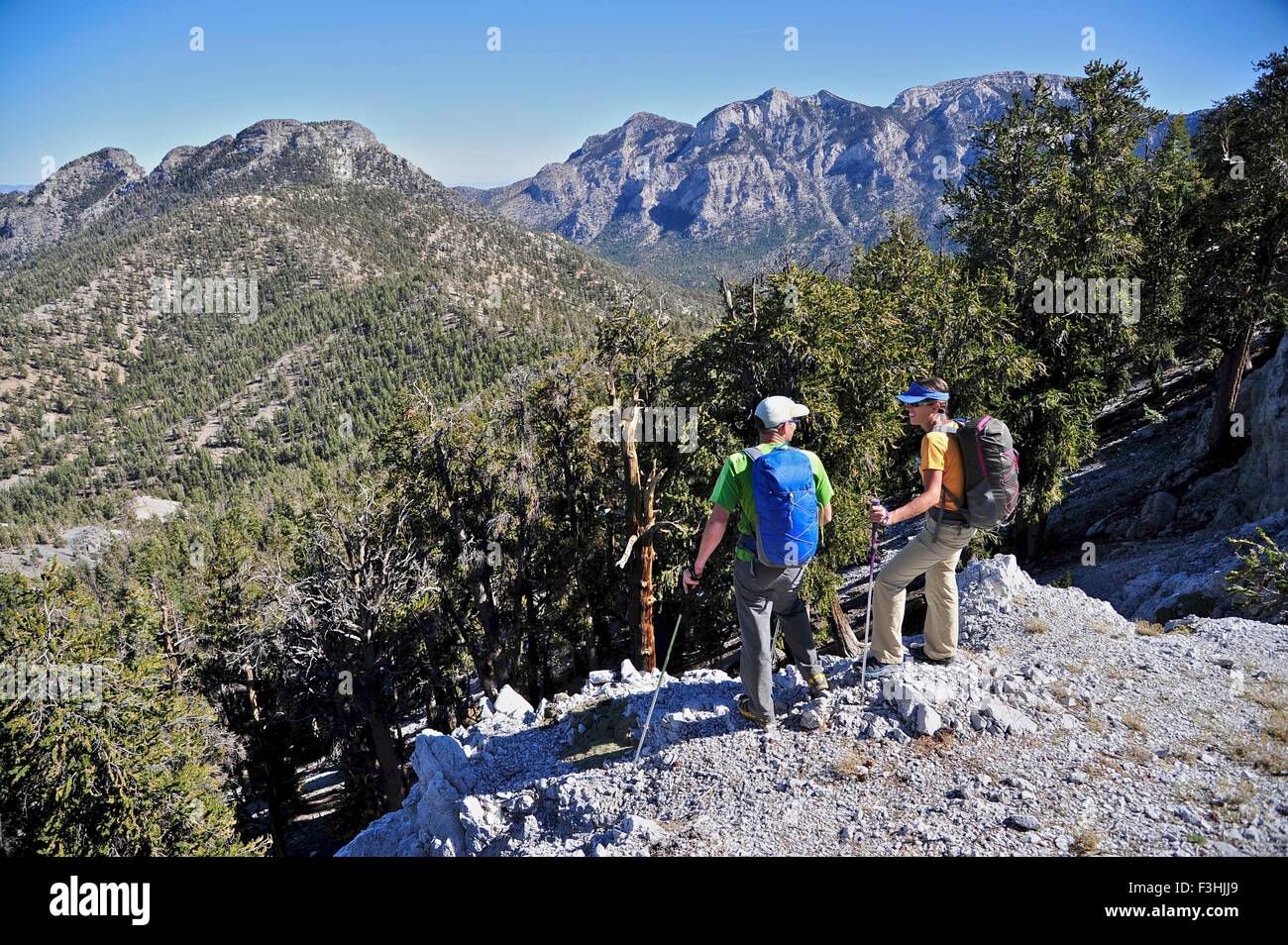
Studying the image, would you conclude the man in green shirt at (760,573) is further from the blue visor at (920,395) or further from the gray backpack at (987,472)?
the gray backpack at (987,472)

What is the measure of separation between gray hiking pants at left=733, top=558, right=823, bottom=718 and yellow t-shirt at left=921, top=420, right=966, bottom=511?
5.26 feet

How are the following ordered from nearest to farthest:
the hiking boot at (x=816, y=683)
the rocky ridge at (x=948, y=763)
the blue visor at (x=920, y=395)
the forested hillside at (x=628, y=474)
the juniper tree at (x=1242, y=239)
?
the rocky ridge at (x=948, y=763)
the blue visor at (x=920, y=395)
the hiking boot at (x=816, y=683)
the forested hillside at (x=628, y=474)
the juniper tree at (x=1242, y=239)

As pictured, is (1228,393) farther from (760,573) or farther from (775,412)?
(760,573)

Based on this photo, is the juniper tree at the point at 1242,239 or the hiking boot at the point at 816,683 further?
the juniper tree at the point at 1242,239

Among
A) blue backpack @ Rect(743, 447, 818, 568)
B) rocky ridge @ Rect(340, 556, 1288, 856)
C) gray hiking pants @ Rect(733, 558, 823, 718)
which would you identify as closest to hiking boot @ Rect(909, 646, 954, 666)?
rocky ridge @ Rect(340, 556, 1288, 856)

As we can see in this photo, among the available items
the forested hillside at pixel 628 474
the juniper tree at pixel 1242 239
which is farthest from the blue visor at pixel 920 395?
the juniper tree at pixel 1242 239

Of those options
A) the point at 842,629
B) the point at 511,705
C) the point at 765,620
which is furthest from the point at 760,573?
the point at 842,629

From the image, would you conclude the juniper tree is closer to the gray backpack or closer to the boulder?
the gray backpack

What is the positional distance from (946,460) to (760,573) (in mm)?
2174

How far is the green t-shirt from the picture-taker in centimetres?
575

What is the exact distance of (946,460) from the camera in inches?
246

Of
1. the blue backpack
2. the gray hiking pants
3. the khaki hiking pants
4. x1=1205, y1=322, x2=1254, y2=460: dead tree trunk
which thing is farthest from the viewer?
x1=1205, y1=322, x2=1254, y2=460: dead tree trunk

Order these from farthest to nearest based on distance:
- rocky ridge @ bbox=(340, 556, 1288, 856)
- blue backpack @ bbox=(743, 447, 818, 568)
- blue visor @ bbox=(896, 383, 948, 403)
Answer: blue visor @ bbox=(896, 383, 948, 403)
blue backpack @ bbox=(743, 447, 818, 568)
rocky ridge @ bbox=(340, 556, 1288, 856)

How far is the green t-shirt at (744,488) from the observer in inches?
226
